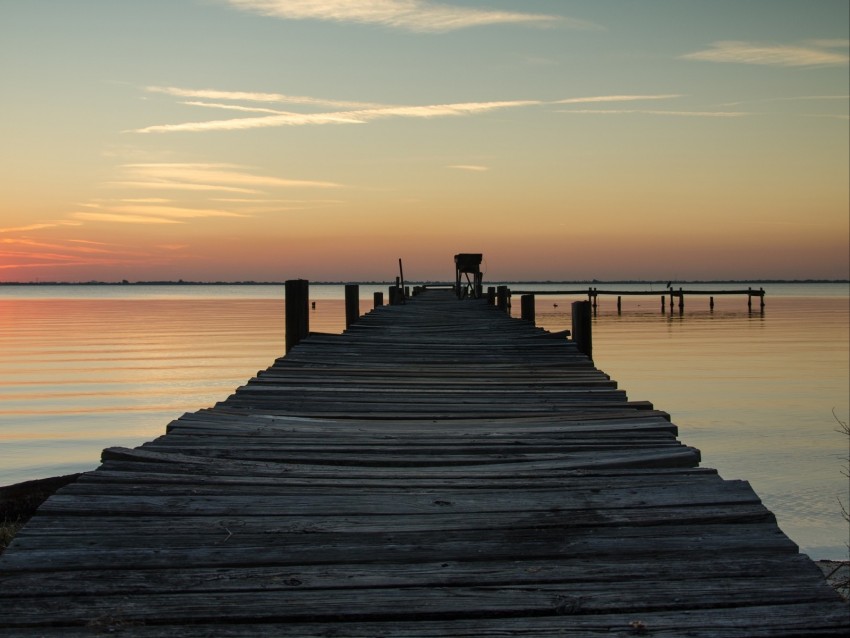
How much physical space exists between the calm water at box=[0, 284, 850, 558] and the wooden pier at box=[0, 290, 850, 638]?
851 cm

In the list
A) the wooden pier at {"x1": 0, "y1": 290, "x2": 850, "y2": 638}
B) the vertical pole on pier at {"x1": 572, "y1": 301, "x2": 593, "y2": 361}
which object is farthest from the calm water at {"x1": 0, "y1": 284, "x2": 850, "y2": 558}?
the wooden pier at {"x1": 0, "y1": 290, "x2": 850, "y2": 638}

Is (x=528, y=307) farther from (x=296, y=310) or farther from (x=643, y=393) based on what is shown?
(x=643, y=393)

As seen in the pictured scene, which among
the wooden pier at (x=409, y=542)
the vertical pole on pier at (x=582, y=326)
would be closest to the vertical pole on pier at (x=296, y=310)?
the vertical pole on pier at (x=582, y=326)

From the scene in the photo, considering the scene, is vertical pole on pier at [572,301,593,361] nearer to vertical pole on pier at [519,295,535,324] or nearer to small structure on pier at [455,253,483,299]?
vertical pole on pier at [519,295,535,324]

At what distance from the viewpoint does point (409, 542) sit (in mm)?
3262

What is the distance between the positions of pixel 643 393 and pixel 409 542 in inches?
954

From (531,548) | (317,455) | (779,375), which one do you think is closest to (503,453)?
(317,455)

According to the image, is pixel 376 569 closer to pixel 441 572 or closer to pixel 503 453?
pixel 441 572

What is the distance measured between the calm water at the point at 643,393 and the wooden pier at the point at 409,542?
8.51 meters

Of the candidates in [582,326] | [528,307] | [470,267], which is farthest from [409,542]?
[470,267]

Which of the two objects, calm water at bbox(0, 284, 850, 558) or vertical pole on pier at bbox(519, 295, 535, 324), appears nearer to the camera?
calm water at bbox(0, 284, 850, 558)

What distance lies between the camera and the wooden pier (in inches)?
104

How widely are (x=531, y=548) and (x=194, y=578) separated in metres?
1.28

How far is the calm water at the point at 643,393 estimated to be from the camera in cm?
1557
